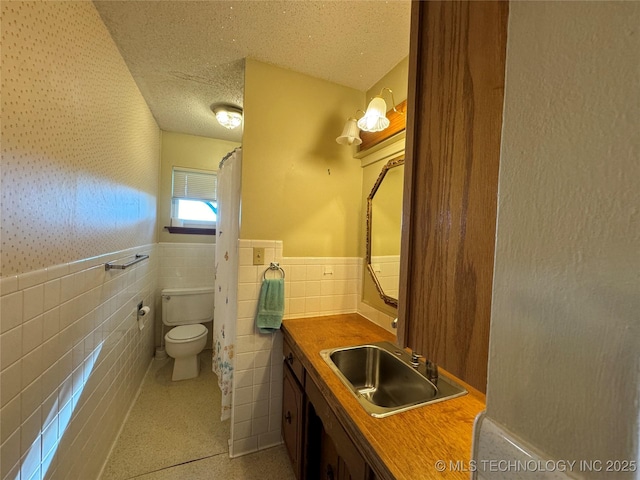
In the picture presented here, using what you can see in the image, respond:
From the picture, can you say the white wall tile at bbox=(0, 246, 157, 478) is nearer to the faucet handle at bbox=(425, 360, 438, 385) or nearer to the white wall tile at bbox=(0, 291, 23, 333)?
the white wall tile at bbox=(0, 291, 23, 333)

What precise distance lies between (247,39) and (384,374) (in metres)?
1.94

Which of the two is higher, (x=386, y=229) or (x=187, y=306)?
(x=386, y=229)

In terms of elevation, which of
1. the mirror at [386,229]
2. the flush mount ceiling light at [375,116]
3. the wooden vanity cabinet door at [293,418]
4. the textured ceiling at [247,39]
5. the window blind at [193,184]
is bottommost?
the wooden vanity cabinet door at [293,418]

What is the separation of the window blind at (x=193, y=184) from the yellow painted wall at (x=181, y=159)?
0.18 ft

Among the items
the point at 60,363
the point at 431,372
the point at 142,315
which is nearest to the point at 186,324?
the point at 142,315

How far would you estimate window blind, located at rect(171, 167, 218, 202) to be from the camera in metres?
2.76

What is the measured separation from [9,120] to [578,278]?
52.8 inches

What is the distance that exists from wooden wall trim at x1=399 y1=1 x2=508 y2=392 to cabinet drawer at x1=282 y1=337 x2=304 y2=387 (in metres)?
0.93

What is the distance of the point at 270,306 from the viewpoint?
155cm

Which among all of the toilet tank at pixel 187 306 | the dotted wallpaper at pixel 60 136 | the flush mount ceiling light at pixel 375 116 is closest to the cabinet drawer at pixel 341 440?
the dotted wallpaper at pixel 60 136

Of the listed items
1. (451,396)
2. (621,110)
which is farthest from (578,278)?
(451,396)

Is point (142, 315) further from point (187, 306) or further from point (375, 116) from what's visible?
point (375, 116)

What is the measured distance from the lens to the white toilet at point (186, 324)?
2.25m

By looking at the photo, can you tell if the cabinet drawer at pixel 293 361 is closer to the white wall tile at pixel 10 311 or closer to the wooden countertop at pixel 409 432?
the wooden countertop at pixel 409 432
